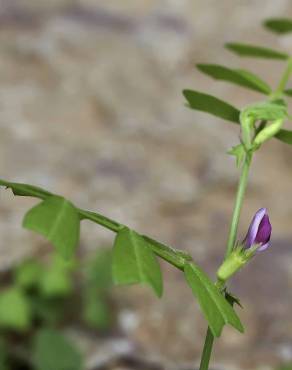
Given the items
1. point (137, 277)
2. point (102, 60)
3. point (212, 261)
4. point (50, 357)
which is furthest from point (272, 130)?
point (102, 60)

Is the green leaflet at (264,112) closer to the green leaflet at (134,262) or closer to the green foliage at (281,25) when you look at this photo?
the green leaflet at (134,262)

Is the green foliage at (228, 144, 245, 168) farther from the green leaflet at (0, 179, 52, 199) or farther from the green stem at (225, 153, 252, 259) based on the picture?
the green leaflet at (0, 179, 52, 199)

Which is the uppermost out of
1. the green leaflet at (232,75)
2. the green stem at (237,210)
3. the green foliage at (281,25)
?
the green foliage at (281,25)

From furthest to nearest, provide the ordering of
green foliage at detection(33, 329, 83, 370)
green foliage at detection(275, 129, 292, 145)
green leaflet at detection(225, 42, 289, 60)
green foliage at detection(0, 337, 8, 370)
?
1. green foliage at detection(0, 337, 8, 370)
2. green foliage at detection(33, 329, 83, 370)
3. green leaflet at detection(225, 42, 289, 60)
4. green foliage at detection(275, 129, 292, 145)

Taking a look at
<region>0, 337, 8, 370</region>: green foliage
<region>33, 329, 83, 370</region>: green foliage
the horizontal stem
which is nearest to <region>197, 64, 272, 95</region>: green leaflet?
the horizontal stem

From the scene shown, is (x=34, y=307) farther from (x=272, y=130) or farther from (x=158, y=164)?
(x=272, y=130)

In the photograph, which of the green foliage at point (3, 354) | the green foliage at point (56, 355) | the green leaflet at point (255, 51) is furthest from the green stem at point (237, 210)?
the green foliage at point (3, 354)
